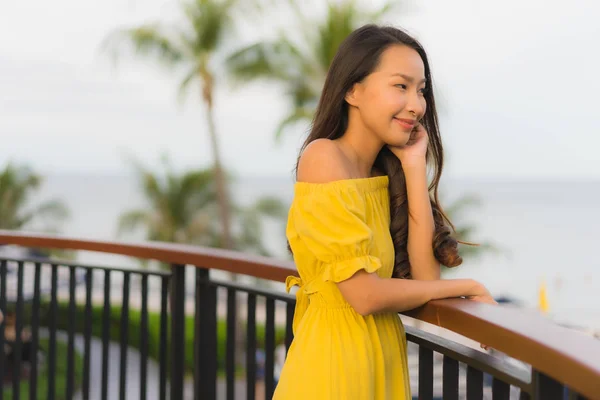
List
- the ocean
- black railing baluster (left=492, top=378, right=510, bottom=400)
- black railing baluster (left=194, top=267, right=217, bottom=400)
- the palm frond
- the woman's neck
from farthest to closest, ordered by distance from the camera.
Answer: the ocean → the palm frond → black railing baluster (left=194, top=267, right=217, bottom=400) → the woman's neck → black railing baluster (left=492, top=378, right=510, bottom=400)

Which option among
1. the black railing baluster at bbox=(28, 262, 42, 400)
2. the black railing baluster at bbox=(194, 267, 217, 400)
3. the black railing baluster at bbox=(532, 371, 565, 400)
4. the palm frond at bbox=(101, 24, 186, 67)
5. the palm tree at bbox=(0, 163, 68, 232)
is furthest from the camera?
the palm tree at bbox=(0, 163, 68, 232)

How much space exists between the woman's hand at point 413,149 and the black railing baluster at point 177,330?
94cm

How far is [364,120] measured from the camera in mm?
1628

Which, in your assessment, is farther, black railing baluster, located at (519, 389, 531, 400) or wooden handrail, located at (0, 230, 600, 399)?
black railing baluster, located at (519, 389, 531, 400)

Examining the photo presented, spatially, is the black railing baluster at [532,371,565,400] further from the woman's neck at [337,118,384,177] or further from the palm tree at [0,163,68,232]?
the palm tree at [0,163,68,232]

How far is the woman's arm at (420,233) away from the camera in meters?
1.61

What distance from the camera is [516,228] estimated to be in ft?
161

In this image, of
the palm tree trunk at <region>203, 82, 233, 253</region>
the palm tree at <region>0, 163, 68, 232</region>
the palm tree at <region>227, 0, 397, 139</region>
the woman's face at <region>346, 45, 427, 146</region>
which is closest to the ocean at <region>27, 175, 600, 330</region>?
the palm tree trunk at <region>203, 82, 233, 253</region>

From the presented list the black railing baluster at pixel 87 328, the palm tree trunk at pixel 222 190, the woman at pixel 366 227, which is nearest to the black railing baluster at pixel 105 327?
the black railing baluster at pixel 87 328

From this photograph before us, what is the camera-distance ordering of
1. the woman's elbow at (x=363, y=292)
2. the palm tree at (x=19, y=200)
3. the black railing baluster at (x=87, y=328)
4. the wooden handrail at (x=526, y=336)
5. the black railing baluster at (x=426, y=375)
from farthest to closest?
the palm tree at (x=19, y=200) → the black railing baluster at (x=87, y=328) → the black railing baluster at (x=426, y=375) → the woman's elbow at (x=363, y=292) → the wooden handrail at (x=526, y=336)

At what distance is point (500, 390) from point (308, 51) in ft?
54.6

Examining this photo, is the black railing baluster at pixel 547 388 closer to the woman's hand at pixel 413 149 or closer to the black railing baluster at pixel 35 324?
the woman's hand at pixel 413 149

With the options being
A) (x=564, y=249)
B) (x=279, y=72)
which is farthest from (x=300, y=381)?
(x=564, y=249)

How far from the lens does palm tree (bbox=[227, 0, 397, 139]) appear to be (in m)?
17.2
